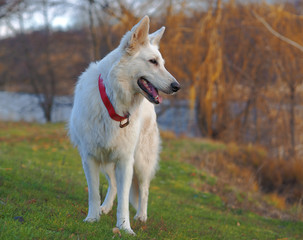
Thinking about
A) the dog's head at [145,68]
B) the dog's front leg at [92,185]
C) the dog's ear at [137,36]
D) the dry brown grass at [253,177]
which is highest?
the dog's ear at [137,36]

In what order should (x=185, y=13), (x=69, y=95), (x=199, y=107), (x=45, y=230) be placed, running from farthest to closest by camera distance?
(x=69, y=95) → (x=199, y=107) → (x=185, y=13) → (x=45, y=230)

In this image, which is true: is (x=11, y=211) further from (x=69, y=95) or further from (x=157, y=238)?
(x=69, y=95)

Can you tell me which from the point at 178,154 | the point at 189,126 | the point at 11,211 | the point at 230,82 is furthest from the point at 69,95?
the point at 11,211

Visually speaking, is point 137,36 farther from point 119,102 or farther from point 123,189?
point 123,189

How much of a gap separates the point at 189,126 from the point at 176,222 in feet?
42.1

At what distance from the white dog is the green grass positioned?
51cm

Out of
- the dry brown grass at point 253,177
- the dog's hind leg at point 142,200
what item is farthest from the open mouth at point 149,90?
the dry brown grass at point 253,177

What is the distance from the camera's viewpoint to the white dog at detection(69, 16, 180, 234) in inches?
148

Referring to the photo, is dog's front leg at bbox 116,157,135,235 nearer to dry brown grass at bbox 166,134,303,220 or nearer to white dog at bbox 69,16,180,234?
white dog at bbox 69,16,180,234

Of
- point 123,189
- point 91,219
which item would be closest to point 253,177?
point 123,189

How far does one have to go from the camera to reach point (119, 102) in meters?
3.91

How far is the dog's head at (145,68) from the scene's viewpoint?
3.70 m

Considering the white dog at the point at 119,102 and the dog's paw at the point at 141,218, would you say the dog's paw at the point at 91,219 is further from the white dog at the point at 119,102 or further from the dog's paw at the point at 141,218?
the dog's paw at the point at 141,218

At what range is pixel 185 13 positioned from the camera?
16.2 meters
